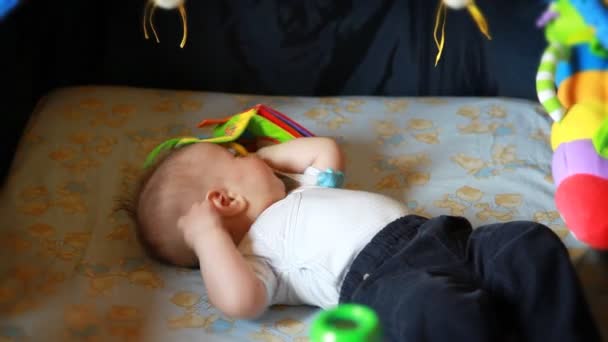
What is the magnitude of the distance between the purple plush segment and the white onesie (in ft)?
0.80

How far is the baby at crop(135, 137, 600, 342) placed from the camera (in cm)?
83

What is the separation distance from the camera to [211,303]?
3.47 ft

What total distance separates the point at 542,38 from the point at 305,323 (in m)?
0.87

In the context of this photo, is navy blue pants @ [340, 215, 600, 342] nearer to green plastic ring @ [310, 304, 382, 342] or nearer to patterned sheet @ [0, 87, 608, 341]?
patterned sheet @ [0, 87, 608, 341]

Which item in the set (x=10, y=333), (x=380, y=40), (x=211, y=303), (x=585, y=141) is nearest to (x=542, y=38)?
(x=380, y=40)

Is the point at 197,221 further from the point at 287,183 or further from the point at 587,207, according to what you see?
the point at 587,207

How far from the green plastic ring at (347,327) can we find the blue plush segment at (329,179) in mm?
624

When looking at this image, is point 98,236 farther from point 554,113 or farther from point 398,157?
point 554,113

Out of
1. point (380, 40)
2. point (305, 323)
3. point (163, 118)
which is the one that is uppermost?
point (380, 40)

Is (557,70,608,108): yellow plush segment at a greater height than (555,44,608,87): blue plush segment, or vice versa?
(555,44,608,87): blue plush segment

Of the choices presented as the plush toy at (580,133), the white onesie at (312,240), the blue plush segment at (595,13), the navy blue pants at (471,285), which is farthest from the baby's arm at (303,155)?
the blue plush segment at (595,13)

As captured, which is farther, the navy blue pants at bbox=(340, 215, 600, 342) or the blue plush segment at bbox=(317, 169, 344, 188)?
the blue plush segment at bbox=(317, 169, 344, 188)

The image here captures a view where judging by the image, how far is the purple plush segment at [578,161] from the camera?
41.6 inches

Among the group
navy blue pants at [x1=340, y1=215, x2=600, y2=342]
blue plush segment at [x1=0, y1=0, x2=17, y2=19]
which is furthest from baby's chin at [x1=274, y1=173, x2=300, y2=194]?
blue plush segment at [x1=0, y1=0, x2=17, y2=19]
